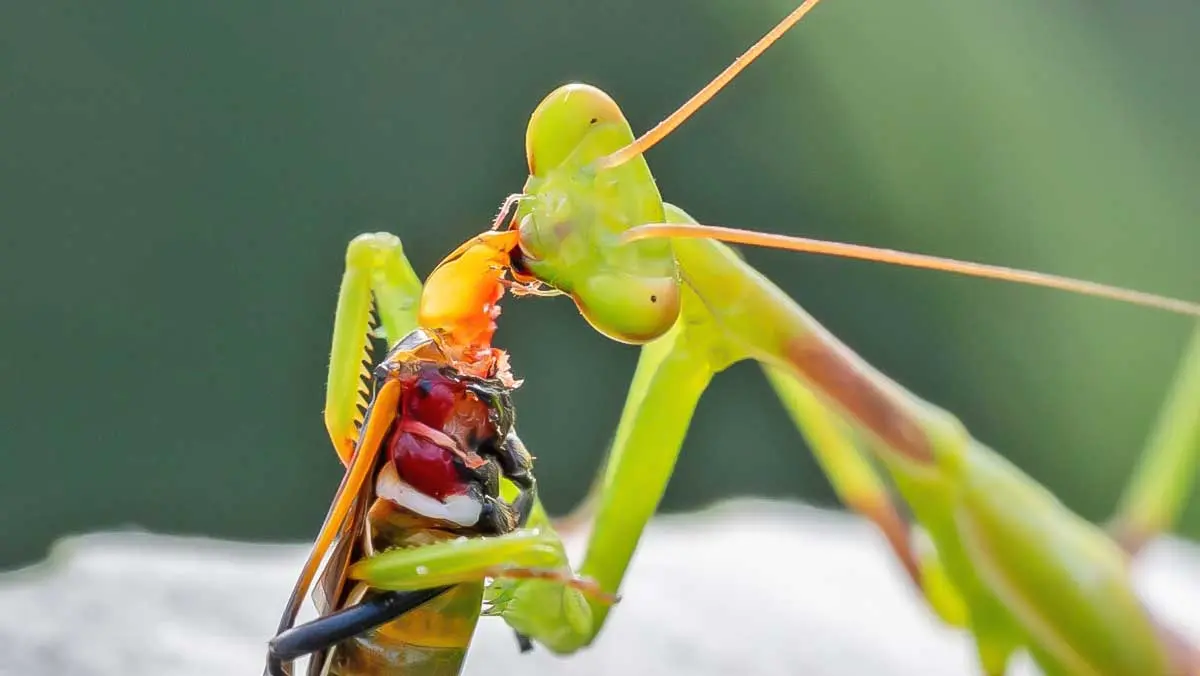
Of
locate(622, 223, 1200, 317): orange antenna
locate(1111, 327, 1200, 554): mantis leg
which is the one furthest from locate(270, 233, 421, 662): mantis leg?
locate(1111, 327, 1200, 554): mantis leg

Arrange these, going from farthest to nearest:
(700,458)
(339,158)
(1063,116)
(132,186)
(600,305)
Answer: (700,458)
(1063,116)
(339,158)
(132,186)
(600,305)

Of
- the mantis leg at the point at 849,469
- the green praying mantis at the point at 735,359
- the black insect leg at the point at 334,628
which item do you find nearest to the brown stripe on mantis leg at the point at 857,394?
the green praying mantis at the point at 735,359

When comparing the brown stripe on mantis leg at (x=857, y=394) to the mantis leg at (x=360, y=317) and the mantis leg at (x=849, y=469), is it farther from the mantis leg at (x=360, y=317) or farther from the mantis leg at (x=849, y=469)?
the mantis leg at (x=360, y=317)

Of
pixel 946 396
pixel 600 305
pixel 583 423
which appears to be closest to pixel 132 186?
pixel 583 423

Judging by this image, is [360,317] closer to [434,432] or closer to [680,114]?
[434,432]

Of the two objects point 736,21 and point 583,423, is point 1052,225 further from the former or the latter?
point 583,423

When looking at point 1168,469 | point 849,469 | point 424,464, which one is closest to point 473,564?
point 424,464
